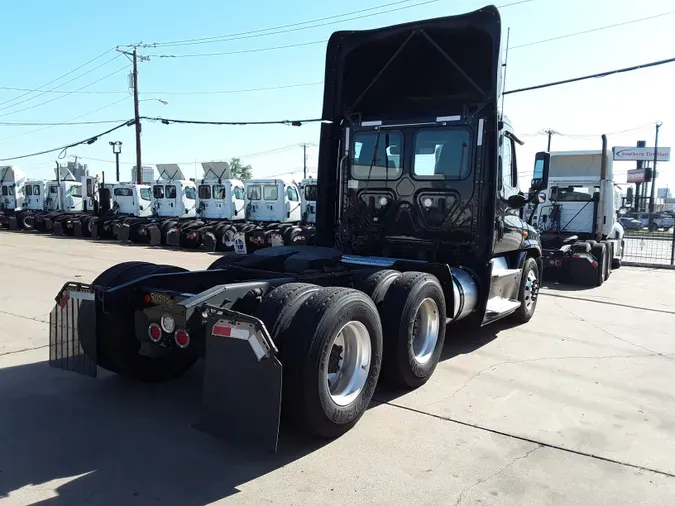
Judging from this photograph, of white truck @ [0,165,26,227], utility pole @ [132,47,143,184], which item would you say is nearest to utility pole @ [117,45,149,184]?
utility pole @ [132,47,143,184]

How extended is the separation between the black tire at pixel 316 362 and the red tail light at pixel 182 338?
0.86 metres

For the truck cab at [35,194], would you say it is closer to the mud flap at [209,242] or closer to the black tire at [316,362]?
the mud flap at [209,242]

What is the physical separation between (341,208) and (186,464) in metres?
4.49

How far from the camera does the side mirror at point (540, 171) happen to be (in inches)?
284

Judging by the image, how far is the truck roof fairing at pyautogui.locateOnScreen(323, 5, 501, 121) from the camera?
21.2 feet

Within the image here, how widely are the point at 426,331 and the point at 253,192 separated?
693 inches

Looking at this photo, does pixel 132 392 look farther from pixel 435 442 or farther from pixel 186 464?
pixel 435 442

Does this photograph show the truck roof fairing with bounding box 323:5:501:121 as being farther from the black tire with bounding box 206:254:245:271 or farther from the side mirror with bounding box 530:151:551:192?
the black tire with bounding box 206:254:245:271

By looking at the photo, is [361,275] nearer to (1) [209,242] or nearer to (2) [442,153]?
(2) [442,153]

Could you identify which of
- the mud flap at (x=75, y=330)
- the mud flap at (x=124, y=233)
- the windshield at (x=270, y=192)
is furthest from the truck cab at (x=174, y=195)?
the mud flap at (x=75, y=330)

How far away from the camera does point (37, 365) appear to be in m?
5.77

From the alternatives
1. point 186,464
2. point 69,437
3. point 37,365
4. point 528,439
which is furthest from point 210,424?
point 37,365

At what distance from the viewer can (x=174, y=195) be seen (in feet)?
84.0

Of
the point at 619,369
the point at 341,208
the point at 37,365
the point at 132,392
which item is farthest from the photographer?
the point at 341,208
